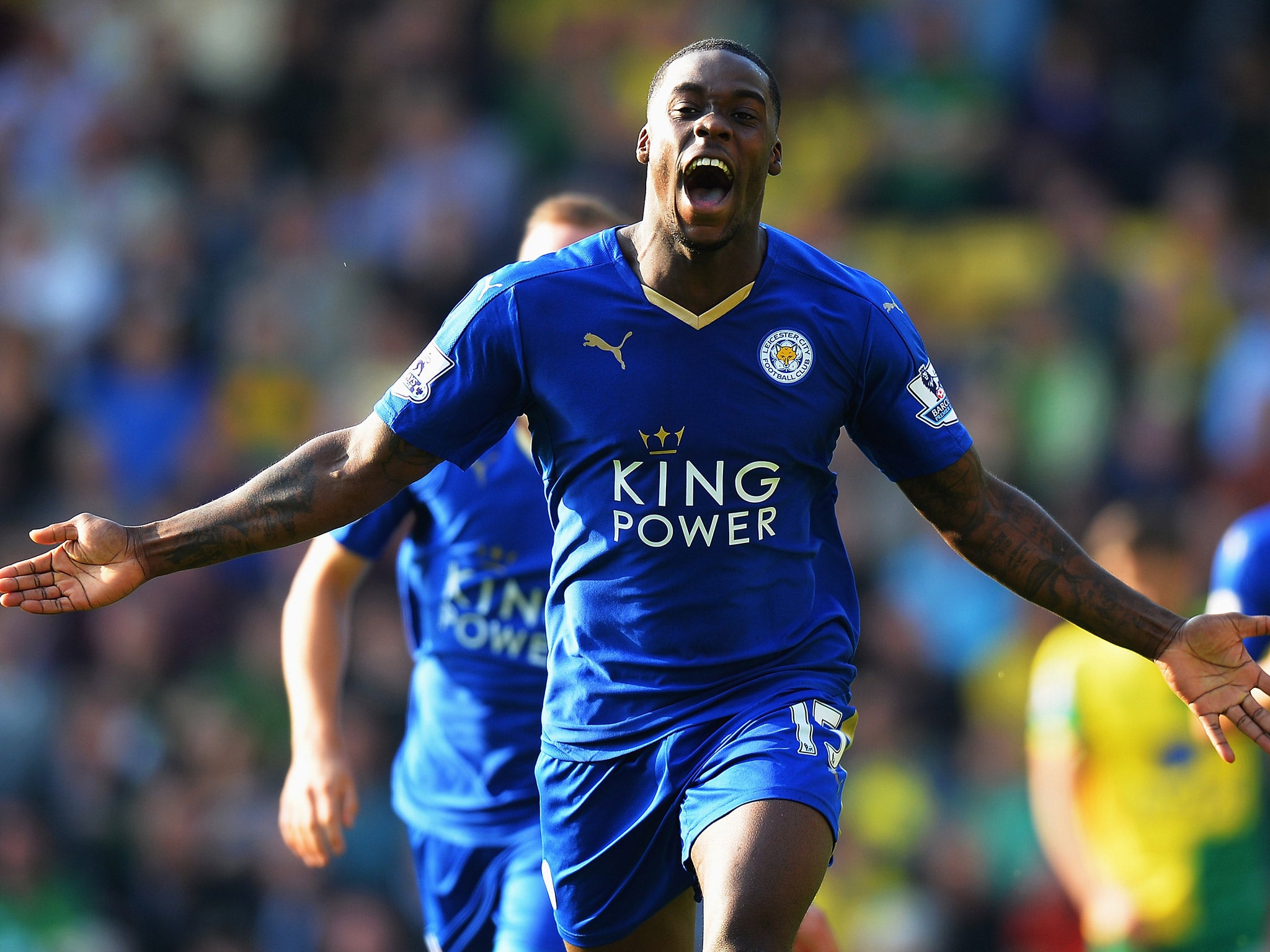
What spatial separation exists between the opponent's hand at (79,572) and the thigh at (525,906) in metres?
1.56

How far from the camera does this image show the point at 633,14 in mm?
12422

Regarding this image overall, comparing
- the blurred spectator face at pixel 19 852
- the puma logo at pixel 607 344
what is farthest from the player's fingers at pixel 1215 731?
the blurred spectator face at pixel 19 852

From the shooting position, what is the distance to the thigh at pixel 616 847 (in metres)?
3.91

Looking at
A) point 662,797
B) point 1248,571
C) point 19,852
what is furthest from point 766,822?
point 19,852

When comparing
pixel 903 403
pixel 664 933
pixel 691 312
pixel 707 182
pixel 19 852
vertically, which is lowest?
pixel 19 852

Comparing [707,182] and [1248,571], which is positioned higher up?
[707,182]

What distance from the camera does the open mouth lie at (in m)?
3.82

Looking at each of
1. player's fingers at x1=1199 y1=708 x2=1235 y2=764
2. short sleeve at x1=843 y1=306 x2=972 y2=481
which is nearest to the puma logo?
short sleeve at x1=843 y1=306 x2=972 y2=481

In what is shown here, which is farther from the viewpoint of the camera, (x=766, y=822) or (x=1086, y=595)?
(x=1086, y=595)

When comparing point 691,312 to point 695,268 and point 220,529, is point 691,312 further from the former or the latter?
point 220,529

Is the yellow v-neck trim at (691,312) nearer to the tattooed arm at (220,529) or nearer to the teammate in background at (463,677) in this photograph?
the tattooed arm at (220,529)

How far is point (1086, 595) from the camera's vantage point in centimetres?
411

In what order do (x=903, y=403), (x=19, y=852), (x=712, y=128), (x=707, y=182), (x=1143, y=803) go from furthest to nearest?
(x=19, y=852) → (x=1143, y=803) → (x=903, y=403) → (x=707, y=182) → (x=712, y=128)

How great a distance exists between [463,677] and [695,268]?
6.10 feet
